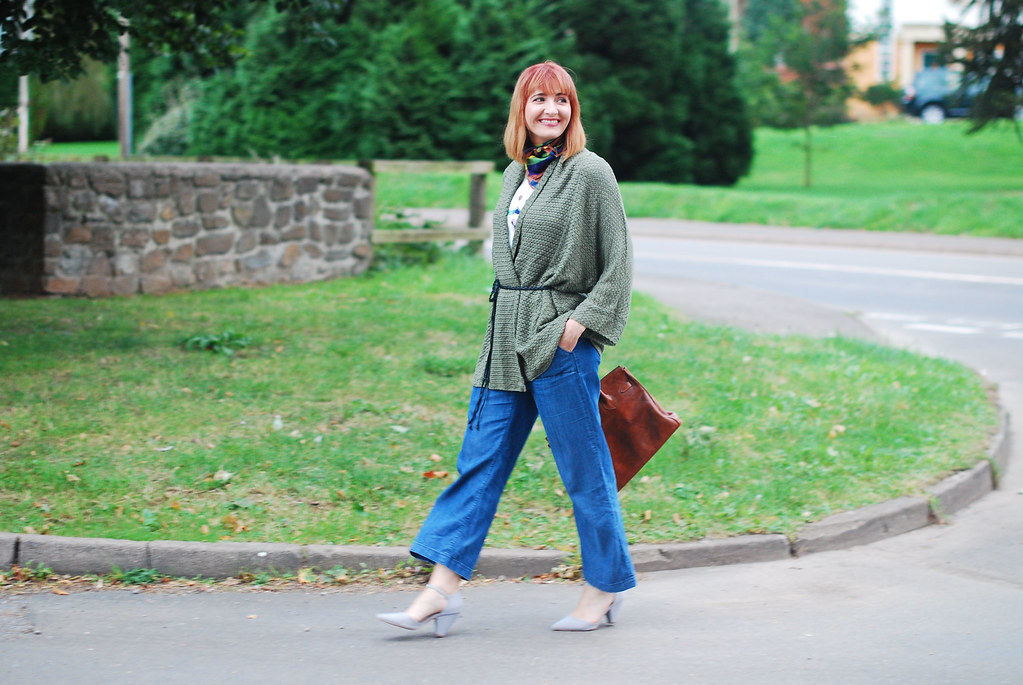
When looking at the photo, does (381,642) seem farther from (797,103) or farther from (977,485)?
(797,103)

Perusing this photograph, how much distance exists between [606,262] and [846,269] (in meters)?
12.8

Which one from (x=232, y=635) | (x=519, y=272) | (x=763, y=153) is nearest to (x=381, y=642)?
(x=232, y=635)

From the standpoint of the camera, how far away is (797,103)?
1153 inches

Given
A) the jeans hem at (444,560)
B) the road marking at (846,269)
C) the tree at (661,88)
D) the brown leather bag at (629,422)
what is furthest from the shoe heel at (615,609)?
the tree at (661,88)

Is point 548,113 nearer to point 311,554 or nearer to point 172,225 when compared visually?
point 311,554

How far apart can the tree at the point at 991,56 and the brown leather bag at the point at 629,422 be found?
19.8 meters

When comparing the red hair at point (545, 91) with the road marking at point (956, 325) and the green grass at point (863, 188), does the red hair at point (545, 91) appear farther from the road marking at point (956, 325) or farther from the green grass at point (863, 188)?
the green grass at point (863, 188)

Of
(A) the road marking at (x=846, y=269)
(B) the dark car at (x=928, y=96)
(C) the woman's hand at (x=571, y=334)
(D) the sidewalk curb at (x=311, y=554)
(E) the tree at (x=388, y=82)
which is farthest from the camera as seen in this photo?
(B) the dark car at (x=928, y=96)

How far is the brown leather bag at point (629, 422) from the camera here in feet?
13.5

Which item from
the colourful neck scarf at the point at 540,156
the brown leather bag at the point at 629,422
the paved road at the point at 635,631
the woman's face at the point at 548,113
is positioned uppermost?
the woman's face at the point at 548,113

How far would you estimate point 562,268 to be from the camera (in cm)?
377

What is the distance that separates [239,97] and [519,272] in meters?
26.9

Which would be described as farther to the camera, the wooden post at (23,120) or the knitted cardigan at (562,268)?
the wooden post at (23,120)

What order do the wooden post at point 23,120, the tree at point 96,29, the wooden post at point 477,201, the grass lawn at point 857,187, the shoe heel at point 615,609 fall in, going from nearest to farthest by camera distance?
the shoe heel at point 615,609 → the tree at point 96,29 → the wooden post at point 477,201 → the wooden post at point 23,120 → the grass lawn at point 857,187
